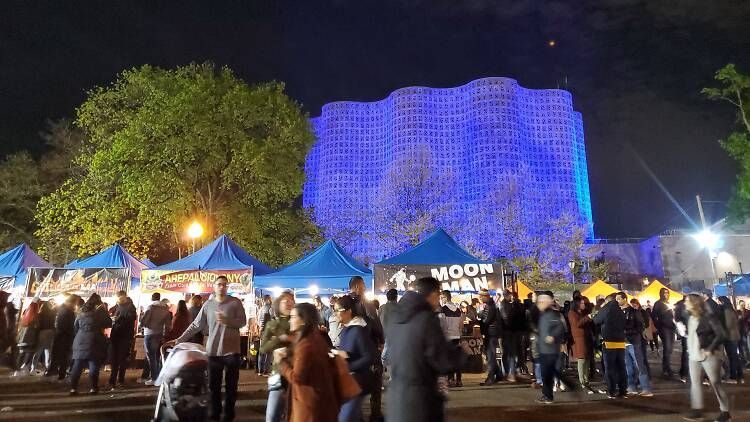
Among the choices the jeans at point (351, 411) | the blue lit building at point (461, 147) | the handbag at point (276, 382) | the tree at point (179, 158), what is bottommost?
the jeans at point (351, 411)

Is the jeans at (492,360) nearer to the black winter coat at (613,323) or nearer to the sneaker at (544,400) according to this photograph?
the sneaker at (544,400)

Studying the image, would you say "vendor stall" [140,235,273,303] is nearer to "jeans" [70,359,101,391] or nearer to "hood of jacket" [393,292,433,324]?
"jeans" [70,359,101,391]

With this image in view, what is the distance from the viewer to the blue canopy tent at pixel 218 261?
1443 cm

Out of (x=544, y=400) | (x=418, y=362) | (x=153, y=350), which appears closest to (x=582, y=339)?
(x=544, y=400)

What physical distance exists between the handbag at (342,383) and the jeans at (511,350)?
8066mm

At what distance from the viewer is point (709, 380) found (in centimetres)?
677

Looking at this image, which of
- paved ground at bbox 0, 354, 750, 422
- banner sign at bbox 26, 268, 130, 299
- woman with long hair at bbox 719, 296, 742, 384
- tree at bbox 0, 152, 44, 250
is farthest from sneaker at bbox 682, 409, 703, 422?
tree at bbox 0, 152, 44, 250

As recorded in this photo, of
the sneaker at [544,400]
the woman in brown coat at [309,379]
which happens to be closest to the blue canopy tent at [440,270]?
the sneaker at [544,400]

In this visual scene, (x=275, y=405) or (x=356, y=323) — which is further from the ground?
(x=356, y=323)

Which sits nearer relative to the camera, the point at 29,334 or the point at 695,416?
the point at 695,416

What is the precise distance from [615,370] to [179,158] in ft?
63.7

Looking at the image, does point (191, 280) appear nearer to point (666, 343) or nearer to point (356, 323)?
point (356, 323)

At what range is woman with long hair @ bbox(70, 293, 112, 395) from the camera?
9094mm

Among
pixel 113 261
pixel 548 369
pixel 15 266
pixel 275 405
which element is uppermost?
pixel 15 266
